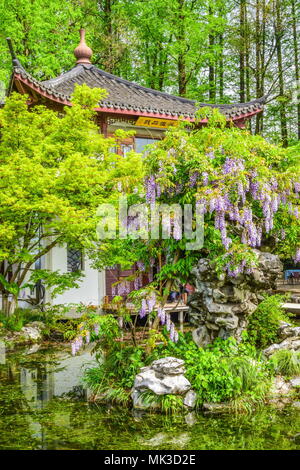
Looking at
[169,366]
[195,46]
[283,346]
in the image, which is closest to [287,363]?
[283,346]

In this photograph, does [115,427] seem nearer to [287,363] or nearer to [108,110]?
[287,363]

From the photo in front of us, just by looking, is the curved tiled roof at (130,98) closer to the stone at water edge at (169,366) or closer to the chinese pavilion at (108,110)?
the chinese pavilion at (108,110)

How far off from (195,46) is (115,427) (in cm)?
1967

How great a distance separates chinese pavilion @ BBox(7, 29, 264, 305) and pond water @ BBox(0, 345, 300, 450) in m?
6.18

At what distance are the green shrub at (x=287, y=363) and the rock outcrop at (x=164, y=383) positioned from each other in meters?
1.61

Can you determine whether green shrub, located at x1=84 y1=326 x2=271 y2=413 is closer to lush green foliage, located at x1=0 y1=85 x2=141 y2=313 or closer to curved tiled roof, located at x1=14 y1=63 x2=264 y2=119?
lush green foliage, located at x1=0 y1=85 x2=141 y2=313

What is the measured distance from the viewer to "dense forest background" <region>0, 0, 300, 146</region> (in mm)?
20844

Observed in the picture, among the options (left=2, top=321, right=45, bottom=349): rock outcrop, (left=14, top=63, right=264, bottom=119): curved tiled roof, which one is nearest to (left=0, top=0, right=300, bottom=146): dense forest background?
(left=14, top=63, right=264, bottom=119): curved tiled roof

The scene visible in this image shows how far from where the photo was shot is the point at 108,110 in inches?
556

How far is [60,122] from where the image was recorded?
418 inches

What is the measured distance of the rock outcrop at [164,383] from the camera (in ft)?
21.5

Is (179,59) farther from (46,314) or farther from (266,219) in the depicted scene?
(266,219)

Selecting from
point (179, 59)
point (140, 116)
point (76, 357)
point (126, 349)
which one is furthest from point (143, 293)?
point (179, 59)
